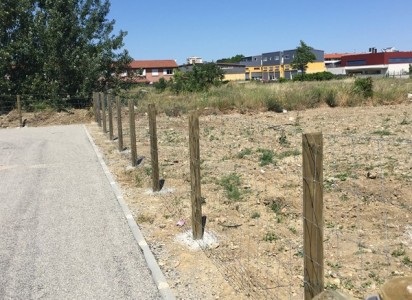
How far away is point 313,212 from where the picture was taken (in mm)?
3232

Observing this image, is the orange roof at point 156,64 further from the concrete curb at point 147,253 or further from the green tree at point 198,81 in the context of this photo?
the concrete curb at point 147,253

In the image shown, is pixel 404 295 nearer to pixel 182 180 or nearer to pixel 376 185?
pixel 376 185

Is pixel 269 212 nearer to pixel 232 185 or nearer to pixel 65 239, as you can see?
pixel 232 185

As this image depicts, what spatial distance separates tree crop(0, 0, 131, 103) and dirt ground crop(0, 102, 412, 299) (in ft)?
44.3

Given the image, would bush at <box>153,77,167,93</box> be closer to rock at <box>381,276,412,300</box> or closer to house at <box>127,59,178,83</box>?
rock at <box>381,276,412,300</box>

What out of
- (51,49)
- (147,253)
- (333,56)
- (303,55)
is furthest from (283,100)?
(333,56)

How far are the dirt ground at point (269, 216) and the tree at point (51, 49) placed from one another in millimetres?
13494

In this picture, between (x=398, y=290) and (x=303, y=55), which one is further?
(x=303, y=55)

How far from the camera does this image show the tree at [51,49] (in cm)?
2389

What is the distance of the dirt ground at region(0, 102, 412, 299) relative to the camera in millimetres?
4516

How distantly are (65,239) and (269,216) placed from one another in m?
2.79

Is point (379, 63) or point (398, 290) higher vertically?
point (379, 63)

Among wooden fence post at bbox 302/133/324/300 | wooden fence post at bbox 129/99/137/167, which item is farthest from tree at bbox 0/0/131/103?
wooden fence post at bbox 302/133/324/300

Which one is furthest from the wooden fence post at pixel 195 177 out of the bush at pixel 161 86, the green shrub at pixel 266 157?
the bush at pixel 161 86
